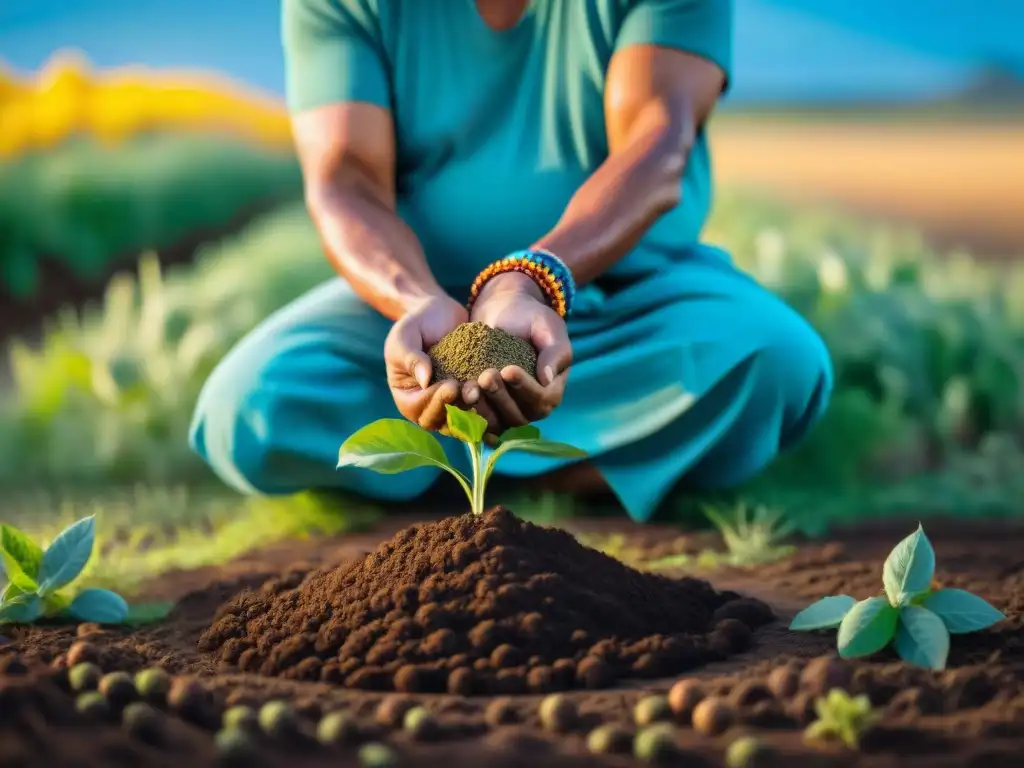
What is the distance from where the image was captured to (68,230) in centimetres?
691

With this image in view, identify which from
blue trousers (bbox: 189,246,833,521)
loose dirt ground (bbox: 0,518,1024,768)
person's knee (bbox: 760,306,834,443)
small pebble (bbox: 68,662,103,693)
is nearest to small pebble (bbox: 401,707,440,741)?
loose dirt ground (bbox: 0,518,1024,768)

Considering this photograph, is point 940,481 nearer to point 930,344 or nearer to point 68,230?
point 930,344

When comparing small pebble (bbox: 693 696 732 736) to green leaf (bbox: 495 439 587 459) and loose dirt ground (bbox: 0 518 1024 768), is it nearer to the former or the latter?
loose dirt ground (bbox: 0 518 1024 768)

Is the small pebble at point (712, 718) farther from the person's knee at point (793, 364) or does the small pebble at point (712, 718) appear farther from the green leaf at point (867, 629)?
the person's knee at point (793, 364)

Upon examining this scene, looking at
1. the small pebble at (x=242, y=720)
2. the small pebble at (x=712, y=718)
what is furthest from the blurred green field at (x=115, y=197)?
the small pebble at (x=712, y=718)

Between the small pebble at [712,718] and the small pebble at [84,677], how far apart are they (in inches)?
31.3

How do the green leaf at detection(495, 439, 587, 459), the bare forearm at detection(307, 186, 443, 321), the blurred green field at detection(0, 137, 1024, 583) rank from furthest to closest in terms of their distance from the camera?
the blurred green field at detection(0, 137, 1024, 583) → the bare forearm at detection(307, 186, 443, 321) → the green leaf at detection(495, 439, 587, 459)

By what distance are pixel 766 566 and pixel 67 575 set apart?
130 centimetres

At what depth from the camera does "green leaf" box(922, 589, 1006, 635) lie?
1822mm

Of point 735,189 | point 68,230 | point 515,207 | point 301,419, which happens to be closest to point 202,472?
point 301,419

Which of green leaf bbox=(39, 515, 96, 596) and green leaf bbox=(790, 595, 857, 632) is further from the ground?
green leaf bbox=(39, 515, 96, 596)

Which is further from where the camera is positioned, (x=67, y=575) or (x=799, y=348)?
(x=799, y=348)

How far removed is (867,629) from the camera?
5.86 ft

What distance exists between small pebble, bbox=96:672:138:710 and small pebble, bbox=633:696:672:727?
25.5 inches
